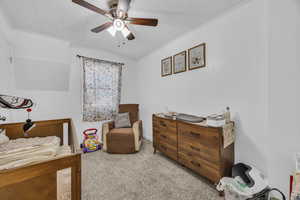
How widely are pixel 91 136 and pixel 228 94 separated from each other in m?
2.89

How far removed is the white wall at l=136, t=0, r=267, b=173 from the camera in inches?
56.1

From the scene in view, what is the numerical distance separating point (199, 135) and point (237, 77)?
94cm

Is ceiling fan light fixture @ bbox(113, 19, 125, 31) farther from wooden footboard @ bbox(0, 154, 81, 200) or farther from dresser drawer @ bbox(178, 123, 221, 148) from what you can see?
dresser drawer @ bbox(178, 123, 221, 148)

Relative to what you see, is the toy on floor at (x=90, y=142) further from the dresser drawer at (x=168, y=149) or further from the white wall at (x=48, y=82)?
the dresser drawer at (x=168, y=149)

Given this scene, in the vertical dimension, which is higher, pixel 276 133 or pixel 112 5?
pixel 112 5

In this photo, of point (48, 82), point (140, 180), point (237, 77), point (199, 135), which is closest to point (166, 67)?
point (237, 77)

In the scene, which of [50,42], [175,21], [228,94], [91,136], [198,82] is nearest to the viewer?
[228,94]

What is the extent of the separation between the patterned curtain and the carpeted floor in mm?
1088

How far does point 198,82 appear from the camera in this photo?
2.09 meters

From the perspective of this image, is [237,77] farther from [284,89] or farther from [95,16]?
[95,16]

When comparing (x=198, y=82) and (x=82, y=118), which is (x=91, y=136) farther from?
(x=198, y=82)

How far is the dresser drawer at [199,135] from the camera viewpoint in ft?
4.72

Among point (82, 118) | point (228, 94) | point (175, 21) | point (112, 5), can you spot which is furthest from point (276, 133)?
point (82, 118)

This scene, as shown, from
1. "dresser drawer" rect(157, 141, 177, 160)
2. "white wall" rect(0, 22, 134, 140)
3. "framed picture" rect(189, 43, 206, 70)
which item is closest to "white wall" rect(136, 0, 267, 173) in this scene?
"framed picture" rect(189, 43, 206, 70)
